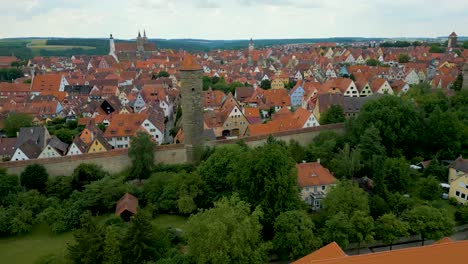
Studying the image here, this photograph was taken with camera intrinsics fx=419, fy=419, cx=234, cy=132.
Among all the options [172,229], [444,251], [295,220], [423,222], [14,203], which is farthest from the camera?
[14,203]

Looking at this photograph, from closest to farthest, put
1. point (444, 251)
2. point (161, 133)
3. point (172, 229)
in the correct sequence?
point (444, 251)
point (172, 229)
point (161, 133)

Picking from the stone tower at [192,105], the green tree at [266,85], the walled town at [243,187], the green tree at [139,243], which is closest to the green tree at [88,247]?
the walled town at [243,187]

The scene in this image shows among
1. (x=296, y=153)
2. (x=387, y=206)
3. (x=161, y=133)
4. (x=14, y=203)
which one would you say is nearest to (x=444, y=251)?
(x=387, y=206)

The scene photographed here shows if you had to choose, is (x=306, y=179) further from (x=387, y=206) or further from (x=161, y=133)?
(x=161, y=133)

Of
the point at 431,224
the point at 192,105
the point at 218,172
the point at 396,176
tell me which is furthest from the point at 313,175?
the point at 192,105

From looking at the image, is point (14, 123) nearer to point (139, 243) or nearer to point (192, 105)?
point (192, 105)

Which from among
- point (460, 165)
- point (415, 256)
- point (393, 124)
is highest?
point (393, 124)

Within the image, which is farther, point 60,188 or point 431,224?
point 60,188

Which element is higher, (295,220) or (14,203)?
(295,220)
